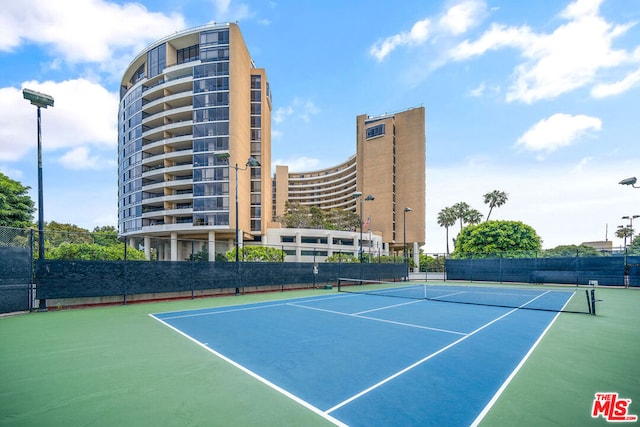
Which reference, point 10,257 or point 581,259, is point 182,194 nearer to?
point 10,257

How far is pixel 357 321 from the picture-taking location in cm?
998

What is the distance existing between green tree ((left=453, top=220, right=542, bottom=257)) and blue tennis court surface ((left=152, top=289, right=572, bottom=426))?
38.7 m

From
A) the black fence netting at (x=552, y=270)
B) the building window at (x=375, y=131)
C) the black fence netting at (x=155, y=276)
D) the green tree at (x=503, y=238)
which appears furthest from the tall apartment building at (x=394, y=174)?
the black fence netting at (x=155, y=276)

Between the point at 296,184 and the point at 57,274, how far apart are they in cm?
11363

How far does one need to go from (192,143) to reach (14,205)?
2297cm

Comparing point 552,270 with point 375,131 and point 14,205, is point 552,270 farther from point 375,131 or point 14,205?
point 375,131

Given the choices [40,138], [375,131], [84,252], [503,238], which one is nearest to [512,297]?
[40,138]

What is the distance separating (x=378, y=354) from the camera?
640 centimetres

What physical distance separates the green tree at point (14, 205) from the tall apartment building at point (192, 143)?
616 inches

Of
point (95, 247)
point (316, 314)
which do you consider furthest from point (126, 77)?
point (316, 314)

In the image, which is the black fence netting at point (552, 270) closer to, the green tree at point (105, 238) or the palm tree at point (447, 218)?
the green tree at point (105, 238)

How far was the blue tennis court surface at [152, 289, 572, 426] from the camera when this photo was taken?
418 cm

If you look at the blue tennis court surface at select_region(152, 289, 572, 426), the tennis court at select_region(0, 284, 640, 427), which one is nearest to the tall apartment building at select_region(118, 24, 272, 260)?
the blue tennis court surface at select_region(152, 289, 572, 426)

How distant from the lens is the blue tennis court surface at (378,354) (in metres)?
4.18
